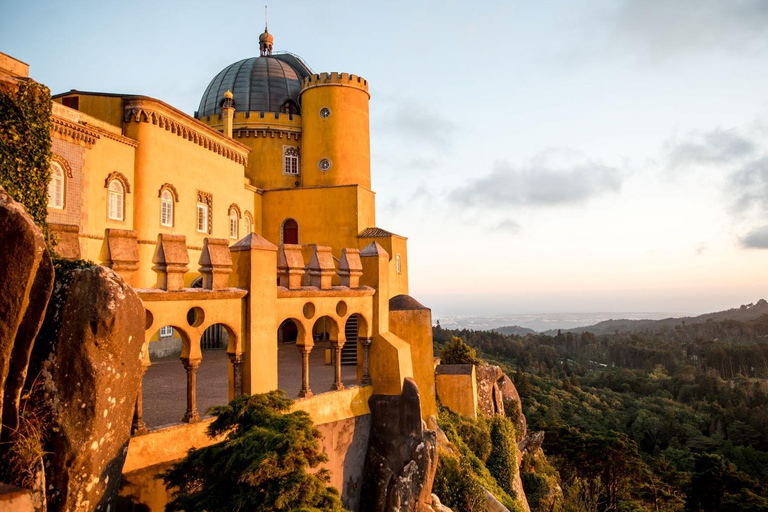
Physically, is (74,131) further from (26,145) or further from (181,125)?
(26,145)

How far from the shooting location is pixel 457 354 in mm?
24938

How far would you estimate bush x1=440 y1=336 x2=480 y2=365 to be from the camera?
81.1 feet

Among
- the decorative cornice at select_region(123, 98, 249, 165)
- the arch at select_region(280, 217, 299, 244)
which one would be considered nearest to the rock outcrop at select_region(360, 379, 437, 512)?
the arch at select_region(280, 217, 299, 244)

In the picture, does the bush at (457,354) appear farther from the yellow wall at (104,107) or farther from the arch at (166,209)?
the yellow wall at (104,107)

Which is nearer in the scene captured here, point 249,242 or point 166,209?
point 249,242

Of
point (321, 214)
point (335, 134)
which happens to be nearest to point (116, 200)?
point (321, 214)

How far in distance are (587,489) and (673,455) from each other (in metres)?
23.8

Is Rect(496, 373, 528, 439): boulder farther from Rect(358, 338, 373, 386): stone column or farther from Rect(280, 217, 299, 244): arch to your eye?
Rect(358, 338, 373, 386): stone column

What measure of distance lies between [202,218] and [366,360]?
476 inches

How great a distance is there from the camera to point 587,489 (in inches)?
1281

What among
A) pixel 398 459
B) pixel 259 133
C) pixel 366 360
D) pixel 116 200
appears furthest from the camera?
pixel 259 133

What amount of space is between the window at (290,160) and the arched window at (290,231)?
403cm

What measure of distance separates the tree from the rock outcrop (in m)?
5.60

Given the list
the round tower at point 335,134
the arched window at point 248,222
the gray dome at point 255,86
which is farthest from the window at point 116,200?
the gray dome at point 255,86
